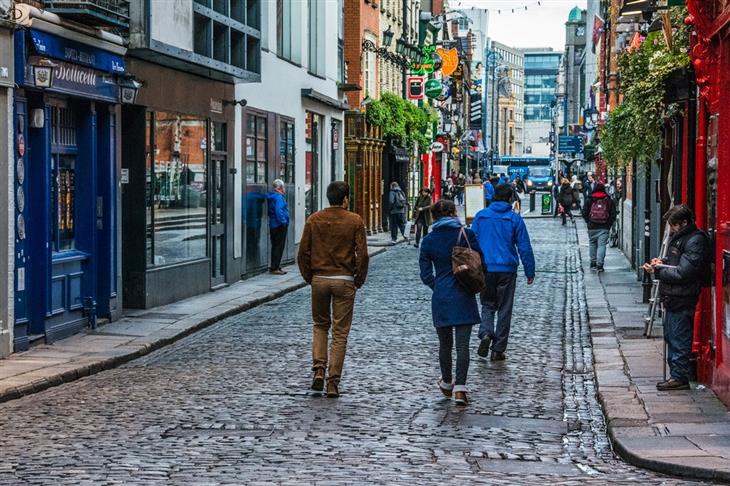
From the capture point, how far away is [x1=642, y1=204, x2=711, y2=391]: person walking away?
12.3 m

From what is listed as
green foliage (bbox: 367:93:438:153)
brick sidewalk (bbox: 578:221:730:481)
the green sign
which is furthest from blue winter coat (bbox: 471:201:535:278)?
the green sign

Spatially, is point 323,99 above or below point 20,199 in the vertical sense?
above

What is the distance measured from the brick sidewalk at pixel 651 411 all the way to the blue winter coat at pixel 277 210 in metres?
9.52

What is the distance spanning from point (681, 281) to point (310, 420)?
351 centimetres

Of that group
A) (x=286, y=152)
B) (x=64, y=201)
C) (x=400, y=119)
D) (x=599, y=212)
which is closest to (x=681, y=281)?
(x=64, y=201)

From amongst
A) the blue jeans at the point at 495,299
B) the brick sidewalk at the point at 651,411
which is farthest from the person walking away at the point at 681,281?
the blue jeans at the point at 495,299

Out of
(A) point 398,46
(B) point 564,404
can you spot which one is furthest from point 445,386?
(A) point 398,46

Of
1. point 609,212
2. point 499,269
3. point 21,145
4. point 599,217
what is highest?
point 21,145

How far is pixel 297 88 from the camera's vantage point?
106ft

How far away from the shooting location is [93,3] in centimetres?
1695

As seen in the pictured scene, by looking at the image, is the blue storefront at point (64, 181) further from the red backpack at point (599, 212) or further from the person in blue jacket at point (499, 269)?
the red backpack at point (599, 212)

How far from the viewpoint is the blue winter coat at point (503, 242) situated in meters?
15.4

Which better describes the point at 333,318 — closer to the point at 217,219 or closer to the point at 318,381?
the point at 318,381

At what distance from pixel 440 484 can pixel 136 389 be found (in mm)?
5107
